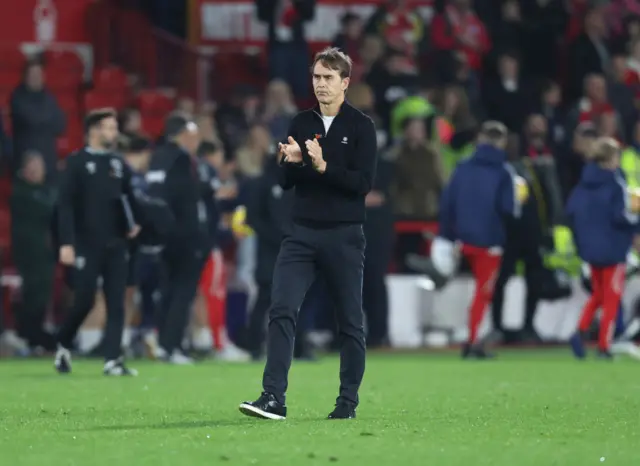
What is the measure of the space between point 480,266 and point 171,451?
35.7ft

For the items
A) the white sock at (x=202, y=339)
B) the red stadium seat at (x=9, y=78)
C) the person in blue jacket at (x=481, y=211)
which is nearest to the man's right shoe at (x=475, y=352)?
the person in blue jacket at (x=481, y=211)

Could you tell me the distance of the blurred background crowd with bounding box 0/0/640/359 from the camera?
20500 mm

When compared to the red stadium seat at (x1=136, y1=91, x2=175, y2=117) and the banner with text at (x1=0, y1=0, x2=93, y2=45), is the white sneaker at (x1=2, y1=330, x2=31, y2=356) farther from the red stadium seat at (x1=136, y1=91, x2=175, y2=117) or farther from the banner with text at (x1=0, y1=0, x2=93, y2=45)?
the banner with text at (x1=0, y1=0, x2=93, y2=45)

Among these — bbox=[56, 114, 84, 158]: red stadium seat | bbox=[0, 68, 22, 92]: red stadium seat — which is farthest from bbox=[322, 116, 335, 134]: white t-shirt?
bbox=[0, 68, 22, 92]: red stadium seat

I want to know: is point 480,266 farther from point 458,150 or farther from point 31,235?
point 31,235

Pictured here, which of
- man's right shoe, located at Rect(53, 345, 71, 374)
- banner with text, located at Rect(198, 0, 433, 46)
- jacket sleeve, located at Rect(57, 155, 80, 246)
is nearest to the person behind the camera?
jacket sleeve, located at Rect(57, 155, 80, 246)

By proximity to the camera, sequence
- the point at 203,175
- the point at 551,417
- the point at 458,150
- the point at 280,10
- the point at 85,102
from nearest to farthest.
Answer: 1. the point at 551,417
2. the point at 203,175
3. the point at 458,150
4. the point at 85,102
5. the point at 280,10

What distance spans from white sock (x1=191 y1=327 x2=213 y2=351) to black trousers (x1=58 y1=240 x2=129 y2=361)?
5.15 metres

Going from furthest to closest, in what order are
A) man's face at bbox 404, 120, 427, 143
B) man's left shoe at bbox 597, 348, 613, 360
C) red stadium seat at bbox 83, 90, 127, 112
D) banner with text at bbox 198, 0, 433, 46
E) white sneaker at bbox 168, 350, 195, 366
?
1. banner with text at bbox 198, 0, 433, 46
2. red stadium seat at bbox 83, 90, 127, 112
3. man's face at bbox 404, 120, 427, 143
4. man's left shoe at bbox 597, 348, 613, 360
5. white sneaker at bbox 168, 350, 195, 366

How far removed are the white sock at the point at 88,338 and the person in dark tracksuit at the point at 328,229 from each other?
408 inches

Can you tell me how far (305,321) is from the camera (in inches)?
741

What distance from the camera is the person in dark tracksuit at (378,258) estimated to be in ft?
66.8

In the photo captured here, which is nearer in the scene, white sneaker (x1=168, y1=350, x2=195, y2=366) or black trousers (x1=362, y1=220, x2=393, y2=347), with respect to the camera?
white sneaker (x1=168, y1=350, x2=195, y2=366)

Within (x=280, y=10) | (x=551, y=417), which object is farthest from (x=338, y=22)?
(x=551, y=417)
